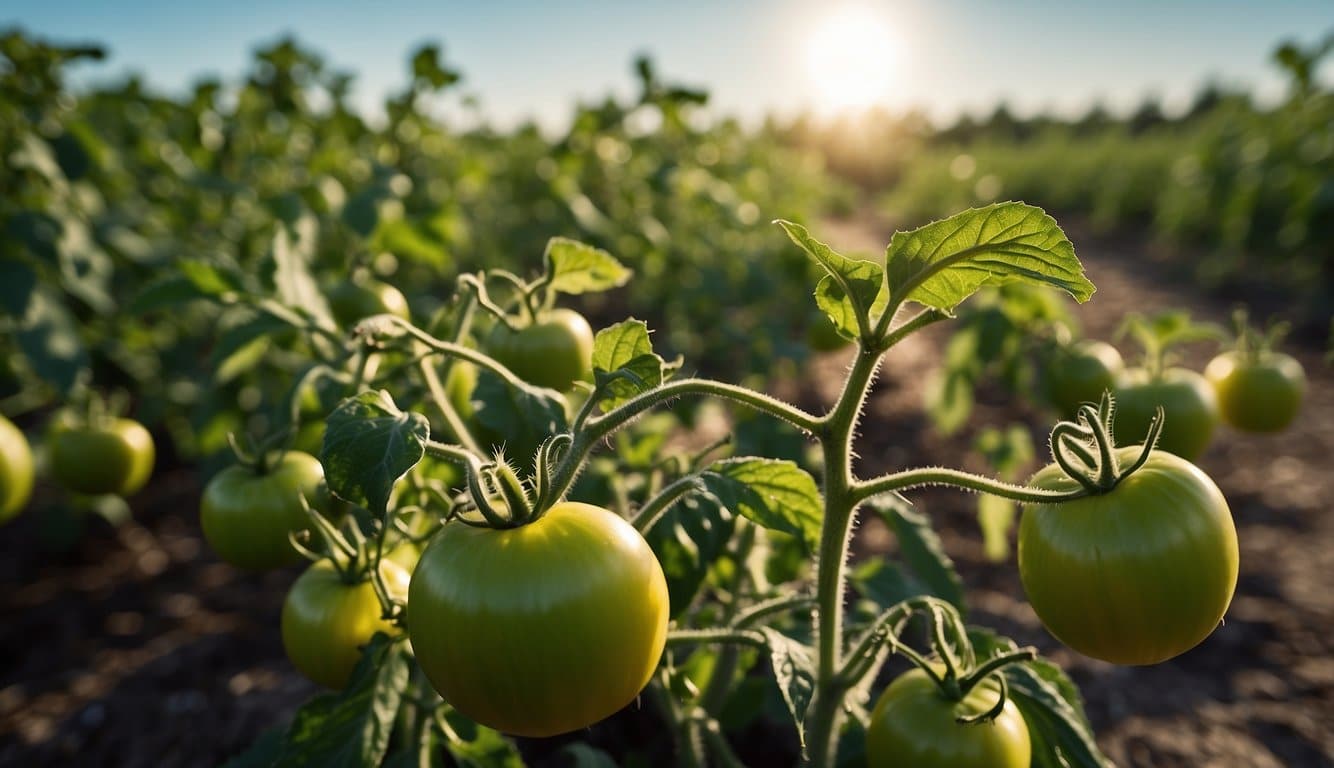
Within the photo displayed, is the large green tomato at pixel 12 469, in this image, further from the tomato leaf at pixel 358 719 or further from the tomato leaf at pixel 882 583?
the tomato leaf at pixel 882 583

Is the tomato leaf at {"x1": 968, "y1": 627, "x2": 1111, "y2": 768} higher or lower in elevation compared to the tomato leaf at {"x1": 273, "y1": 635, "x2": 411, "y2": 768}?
higher

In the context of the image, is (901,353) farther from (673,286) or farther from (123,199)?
(123,199)

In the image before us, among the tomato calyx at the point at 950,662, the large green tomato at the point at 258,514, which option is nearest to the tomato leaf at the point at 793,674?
the tomato calyx at the point at 950,662

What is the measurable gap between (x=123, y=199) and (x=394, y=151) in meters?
2.33

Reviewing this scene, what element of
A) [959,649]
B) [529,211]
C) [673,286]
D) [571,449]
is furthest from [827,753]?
[529,211]

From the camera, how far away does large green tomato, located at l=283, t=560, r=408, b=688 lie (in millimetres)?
1236

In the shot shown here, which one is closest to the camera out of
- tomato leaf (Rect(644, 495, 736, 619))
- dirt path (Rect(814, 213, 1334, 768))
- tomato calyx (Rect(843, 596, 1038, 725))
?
tomato calyx (Rect(843, 596, 1038, 725))

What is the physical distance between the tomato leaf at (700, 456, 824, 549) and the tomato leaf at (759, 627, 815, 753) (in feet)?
0.52

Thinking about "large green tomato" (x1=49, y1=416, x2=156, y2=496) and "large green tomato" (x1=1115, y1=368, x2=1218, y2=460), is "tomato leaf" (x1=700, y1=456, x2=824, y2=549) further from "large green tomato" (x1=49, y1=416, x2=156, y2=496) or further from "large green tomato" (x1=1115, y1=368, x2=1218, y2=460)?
"large green tomato" (x1=49, y1=416, x2=156, y2=496)

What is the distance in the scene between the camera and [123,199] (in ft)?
14.4

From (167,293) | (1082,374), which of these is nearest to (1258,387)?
(1082,374)

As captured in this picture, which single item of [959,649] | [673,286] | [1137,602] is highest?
[673,286]

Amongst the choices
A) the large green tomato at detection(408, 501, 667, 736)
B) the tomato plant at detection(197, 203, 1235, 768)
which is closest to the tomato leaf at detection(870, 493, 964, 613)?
the tomato plant at detection(197, 203, 1235, 768)

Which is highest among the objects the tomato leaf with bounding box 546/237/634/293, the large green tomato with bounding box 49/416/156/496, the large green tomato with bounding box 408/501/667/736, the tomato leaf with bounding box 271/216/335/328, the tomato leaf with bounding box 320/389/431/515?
the tomato leaf with bounding box 546/237/634/293
